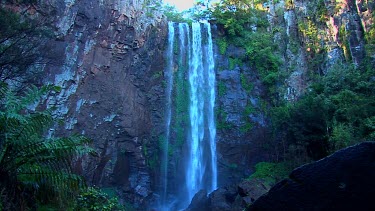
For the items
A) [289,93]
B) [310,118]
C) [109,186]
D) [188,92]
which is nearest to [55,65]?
[109,186]

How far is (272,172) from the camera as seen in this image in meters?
17.3

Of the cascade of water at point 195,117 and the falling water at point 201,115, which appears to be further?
the falling water at point 201,115

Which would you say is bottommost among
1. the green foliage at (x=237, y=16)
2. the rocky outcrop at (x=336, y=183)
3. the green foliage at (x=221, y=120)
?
the rocky outcrop at (x=336, y=183)

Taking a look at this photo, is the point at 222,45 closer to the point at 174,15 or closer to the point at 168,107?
the point at 174,15

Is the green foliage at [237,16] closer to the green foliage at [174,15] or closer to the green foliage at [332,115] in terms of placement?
the green foliage at [174,15]

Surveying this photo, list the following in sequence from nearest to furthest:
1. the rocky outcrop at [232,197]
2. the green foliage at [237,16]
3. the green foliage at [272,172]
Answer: the rocky outcrop at [232,197] → the green foliage at [272,172] → the green foliage at [237,16]

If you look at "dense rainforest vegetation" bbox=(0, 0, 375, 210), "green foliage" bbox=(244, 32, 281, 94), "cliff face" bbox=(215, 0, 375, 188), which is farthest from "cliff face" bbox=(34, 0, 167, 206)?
"green foliage" bbox=(244, 32, 281, 94)

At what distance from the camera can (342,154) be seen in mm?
2117

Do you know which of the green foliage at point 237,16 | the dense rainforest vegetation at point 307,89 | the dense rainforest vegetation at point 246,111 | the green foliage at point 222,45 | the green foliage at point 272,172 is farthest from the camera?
the green foliage at point 237,16

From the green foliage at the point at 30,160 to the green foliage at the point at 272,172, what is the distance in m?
11.7

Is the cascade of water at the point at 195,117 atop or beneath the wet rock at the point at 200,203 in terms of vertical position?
atop

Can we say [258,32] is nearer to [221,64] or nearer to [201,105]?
[221,64]

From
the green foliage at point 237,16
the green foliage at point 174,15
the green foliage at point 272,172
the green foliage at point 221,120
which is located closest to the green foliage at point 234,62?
the green foliage at point 237,16

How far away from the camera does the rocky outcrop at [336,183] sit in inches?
81.6
